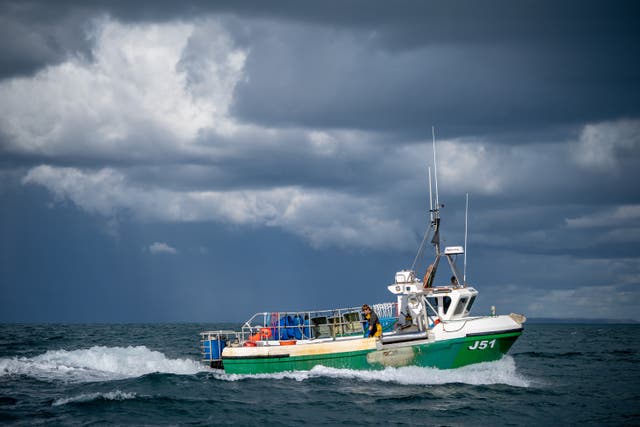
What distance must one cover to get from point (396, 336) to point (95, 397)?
11.2m

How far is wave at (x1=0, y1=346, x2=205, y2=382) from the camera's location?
30062mm

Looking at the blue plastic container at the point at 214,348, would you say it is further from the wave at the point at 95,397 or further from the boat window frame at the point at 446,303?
the boat window frame at the point at 446,303

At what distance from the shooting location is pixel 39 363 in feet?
111

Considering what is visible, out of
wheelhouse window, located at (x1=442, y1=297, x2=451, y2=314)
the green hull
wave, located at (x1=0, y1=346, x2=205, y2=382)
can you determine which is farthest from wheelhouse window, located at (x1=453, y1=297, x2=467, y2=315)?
wave, located at (x1=0, y1=346, x2=205, y2=382)

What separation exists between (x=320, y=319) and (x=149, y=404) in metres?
8.63

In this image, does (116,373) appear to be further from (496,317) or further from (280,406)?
(496,317)

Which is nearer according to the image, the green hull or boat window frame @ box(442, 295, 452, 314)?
the green hull

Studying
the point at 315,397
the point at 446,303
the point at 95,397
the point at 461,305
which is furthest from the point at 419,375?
the point at 95,397

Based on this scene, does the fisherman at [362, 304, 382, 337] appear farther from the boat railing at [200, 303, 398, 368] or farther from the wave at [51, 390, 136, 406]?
the wave at [51, 390, 136, 406]

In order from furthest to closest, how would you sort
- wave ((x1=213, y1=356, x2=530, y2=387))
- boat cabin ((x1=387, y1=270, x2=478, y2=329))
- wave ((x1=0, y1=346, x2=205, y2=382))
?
1. wave ((x1=0, y1=346, x2=205, y2=382))
2. boat cabin ((x1=387, y1=270, x2=478, y2=329))
3. wave ((x1=213, y1=356, x2=530, y2=387))

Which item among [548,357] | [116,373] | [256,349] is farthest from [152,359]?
[548,357]

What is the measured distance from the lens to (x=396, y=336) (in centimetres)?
2566

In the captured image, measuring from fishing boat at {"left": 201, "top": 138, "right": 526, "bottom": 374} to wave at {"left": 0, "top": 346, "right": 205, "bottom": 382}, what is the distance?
11.7ft

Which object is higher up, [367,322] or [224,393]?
[367,322]
